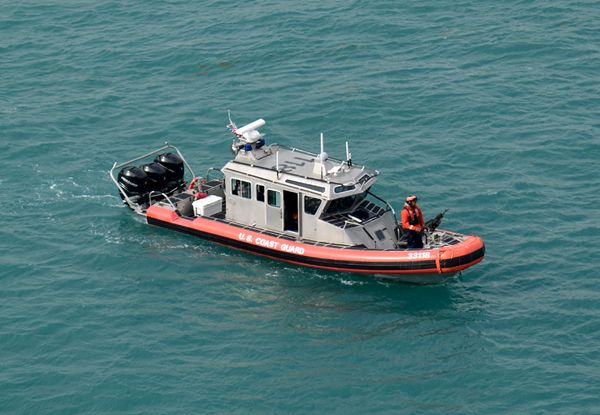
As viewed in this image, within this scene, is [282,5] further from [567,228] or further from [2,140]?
[567,228]

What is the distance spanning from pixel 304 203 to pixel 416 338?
6.81 metres

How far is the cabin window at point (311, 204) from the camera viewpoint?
37344mm

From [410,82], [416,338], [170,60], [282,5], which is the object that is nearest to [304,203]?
[416,338]

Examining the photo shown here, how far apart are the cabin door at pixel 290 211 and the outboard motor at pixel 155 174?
5954 mm

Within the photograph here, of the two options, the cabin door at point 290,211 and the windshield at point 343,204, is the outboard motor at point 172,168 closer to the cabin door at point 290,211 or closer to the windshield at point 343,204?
the cabin door at point 290,211

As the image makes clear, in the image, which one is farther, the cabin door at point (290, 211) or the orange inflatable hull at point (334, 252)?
the cabin door at point (290, 211)

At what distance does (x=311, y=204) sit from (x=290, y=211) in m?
1.21

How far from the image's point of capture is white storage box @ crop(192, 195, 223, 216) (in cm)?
4025

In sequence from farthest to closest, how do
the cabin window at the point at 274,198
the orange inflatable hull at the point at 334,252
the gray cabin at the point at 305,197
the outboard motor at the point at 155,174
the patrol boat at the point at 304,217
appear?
the outboard motor at the point at 155,174 → the cabin window at the point at 274,198 → the gray cabin at the point at 305,197 → the patrol boat at the point at 304,217 → the orange inflatable hull at the point at 334,252

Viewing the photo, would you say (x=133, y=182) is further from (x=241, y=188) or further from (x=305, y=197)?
(x=305, y=197)

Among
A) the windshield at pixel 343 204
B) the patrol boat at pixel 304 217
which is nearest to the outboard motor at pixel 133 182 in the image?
the patrol boat at pixel 304 217

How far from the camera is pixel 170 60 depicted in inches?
2108

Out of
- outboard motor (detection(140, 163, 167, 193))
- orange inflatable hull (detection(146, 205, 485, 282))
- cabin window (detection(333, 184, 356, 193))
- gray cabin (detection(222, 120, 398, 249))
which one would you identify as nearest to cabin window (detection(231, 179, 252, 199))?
gray cabin (detection(222, 120, 398, 249))

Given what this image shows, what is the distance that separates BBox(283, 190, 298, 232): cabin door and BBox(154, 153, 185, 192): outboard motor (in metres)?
5.77
